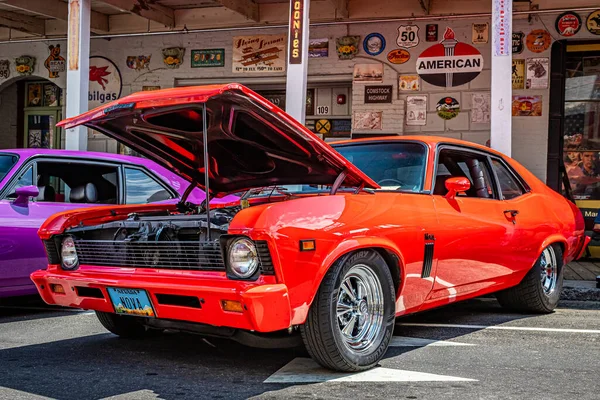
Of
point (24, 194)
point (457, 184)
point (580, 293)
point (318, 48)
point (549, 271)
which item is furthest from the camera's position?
point (318, 48)

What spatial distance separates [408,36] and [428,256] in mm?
8363

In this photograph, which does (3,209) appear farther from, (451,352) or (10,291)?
(451,352)

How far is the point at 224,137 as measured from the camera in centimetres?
436

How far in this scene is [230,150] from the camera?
15.0 feet

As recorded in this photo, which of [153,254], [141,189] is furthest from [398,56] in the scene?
[153,254]

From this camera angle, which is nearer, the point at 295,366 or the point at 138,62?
the point at 295,366

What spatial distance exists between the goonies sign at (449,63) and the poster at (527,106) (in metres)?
0.83

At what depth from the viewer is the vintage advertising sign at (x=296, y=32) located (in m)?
9.45

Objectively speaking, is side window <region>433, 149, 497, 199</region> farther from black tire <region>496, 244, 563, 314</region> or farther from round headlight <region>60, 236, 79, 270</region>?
round headlight <region>60, 236, 79, 270</region>

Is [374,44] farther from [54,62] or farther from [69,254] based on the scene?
[69,254]

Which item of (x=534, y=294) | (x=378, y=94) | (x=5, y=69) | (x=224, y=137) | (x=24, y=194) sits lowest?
(x=534, y=294)

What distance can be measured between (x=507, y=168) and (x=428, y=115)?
20.8 feet

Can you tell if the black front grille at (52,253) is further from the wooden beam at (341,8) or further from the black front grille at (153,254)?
the wooden beam at (341,8)

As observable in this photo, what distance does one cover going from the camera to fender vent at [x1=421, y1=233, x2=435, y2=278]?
4.51 m
